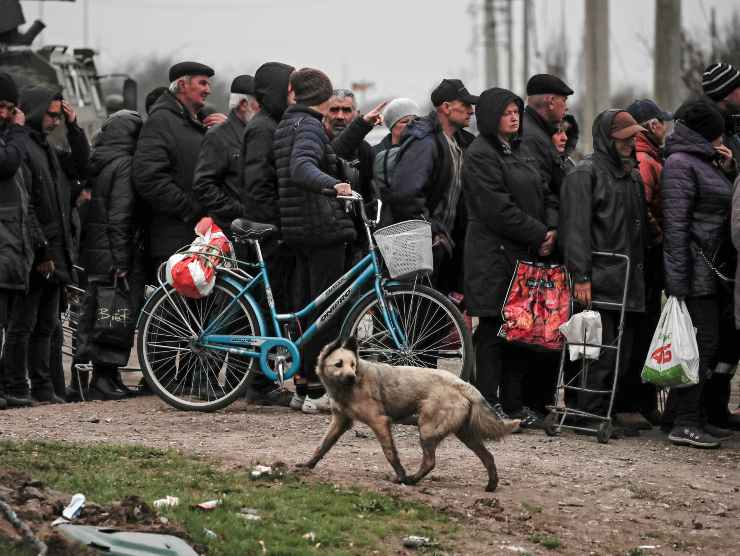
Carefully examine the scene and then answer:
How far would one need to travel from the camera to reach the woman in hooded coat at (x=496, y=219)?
9.70 m

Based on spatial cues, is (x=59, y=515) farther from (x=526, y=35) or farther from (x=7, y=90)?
(x=526, y=35)

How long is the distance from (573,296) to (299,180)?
1.83m

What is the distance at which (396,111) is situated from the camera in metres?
11.1

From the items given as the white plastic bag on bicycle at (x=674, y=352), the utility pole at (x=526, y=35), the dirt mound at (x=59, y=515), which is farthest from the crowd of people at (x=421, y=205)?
the utility pole at (x=526, y=35)

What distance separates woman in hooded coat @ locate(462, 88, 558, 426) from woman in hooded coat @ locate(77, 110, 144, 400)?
255cm

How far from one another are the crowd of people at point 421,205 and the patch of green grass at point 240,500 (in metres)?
2.14

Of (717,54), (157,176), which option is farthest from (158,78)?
(157,176)

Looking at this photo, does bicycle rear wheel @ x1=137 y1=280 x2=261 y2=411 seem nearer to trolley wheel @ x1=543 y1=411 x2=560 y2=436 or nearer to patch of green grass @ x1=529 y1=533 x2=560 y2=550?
trolley wheel @ x1=543 y1=411 x2=560 y2=436

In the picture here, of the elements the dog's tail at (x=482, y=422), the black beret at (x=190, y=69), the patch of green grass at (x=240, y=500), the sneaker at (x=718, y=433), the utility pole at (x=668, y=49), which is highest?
the utility pole at (x=668, y=49)

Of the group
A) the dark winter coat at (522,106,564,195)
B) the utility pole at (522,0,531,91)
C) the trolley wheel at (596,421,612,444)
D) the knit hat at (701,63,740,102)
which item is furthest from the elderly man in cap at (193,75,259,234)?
the utility pole at (522,0,531,91)

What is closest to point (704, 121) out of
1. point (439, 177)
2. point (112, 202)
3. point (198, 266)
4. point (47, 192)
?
point (439, 177)

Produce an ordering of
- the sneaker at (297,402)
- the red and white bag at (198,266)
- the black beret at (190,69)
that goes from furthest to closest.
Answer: the black beret at (190,69)
the sneaker at (297,402)
the red and white bag at (198,266)

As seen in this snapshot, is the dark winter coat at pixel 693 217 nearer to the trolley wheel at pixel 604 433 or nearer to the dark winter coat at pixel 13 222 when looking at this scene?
the trolley wheel at pixel 604 433

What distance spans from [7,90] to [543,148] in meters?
3.46
